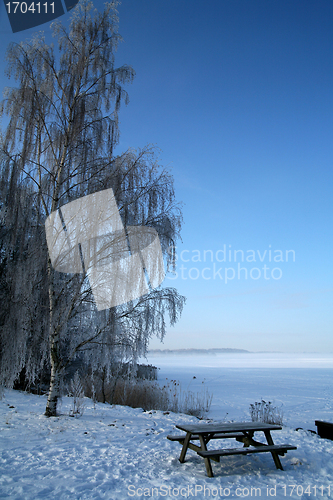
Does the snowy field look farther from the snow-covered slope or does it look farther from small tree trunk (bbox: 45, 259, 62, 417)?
small tree trunk (bbox: 45, 259, 62, 417)

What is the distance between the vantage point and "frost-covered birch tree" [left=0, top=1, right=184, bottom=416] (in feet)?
20.1

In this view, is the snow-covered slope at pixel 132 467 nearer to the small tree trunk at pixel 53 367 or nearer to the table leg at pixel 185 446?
the table leg at pixel 185 446

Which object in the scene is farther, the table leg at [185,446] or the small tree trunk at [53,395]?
the small tree trunk at [53,395]

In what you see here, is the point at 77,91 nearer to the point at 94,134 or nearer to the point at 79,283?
the point at 94,134

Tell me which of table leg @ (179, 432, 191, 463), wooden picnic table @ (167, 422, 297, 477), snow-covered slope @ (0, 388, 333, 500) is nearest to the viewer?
snow-covered slope @ (0, 388, 333, 500)

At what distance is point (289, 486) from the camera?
3.29 metres

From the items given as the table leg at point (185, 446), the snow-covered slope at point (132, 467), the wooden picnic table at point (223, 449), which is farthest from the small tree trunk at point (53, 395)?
the table leg at point (185, 446)

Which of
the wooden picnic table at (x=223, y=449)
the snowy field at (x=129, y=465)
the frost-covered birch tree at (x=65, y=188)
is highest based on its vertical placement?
the frost-covered birch tree at (x=65, y=188)

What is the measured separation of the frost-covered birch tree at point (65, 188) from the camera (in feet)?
20.1

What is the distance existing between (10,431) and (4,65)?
23.2 ft

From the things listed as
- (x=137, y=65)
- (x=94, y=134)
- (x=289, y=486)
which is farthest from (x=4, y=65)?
(x=289, y=486)

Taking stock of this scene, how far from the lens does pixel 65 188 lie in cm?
722

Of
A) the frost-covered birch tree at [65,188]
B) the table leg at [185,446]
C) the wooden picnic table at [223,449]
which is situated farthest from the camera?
the frost-covered birch tree at [65,188]

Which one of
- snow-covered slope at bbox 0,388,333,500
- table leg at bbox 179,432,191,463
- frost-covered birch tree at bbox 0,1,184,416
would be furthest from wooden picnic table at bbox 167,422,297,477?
frost-covered birch tree at bbox 0,1,184,416
